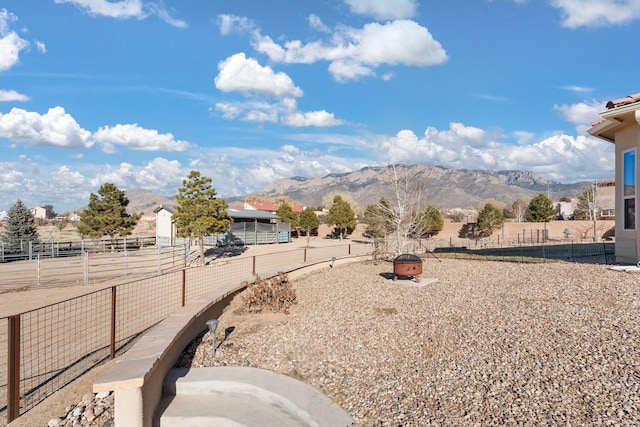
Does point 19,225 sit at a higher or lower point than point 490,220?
lower

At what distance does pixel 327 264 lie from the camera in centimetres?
1463

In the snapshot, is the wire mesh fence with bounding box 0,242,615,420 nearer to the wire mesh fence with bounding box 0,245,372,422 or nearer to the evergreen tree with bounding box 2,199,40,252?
the wire mesh fence with bounding box 0,245,372,422

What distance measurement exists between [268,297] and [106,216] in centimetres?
2544

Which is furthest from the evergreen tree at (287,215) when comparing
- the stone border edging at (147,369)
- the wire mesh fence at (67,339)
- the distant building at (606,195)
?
the distant building at (606,195)

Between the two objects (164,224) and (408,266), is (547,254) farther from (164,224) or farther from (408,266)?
(164,224)

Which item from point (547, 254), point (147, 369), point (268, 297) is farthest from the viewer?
point (547, 254)

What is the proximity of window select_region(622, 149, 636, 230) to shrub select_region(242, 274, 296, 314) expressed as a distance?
33.7 ft

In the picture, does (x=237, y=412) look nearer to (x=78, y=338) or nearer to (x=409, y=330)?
(x=409, y=330)

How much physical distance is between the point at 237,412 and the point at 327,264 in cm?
1062

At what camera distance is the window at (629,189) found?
1072 cm

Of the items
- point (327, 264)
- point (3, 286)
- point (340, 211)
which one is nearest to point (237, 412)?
point (327, 264)

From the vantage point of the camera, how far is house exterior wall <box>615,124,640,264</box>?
1055 cm

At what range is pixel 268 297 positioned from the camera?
7.71m

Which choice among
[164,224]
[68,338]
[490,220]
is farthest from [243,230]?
[68,338]
